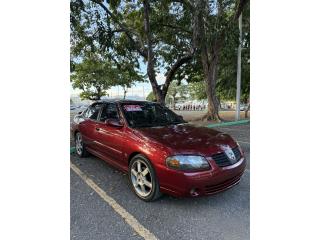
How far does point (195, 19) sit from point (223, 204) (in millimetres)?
8428

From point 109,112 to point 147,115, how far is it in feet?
2.47

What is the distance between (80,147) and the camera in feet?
16.9

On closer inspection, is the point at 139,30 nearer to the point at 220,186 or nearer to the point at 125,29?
the point at 125,29

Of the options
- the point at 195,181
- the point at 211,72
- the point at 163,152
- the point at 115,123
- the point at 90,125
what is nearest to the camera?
the point at 195,181

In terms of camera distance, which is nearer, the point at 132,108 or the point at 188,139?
the point at 188,139

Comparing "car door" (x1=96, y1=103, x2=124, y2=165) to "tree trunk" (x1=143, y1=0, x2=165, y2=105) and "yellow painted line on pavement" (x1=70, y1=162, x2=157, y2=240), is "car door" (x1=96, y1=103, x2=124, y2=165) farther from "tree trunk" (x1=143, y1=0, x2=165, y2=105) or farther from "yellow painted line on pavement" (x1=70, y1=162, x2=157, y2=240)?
"tree trunk" (x1=143, y1=0, x2=165, y2=105)

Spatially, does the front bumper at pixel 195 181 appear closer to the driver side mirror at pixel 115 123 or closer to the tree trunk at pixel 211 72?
the driver side mirror at pixel 115 123

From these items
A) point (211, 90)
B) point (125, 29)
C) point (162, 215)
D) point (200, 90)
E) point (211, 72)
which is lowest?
point (162, 215)

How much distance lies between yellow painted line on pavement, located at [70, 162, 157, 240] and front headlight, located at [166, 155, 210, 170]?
2.44 feet

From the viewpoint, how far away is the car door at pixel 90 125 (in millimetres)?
4426

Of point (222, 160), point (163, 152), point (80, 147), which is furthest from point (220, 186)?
point (80, 147)

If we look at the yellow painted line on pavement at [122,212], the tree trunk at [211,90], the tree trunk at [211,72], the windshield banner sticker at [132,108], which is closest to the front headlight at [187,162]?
the yellow painted line on pavement at [122,212]

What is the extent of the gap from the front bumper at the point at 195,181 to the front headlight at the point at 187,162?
0.19ft

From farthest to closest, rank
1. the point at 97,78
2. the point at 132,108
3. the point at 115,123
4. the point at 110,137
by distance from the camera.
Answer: the point at 97,78 < the point at 132,108 < the point at 110,137 < the point at 115,123
